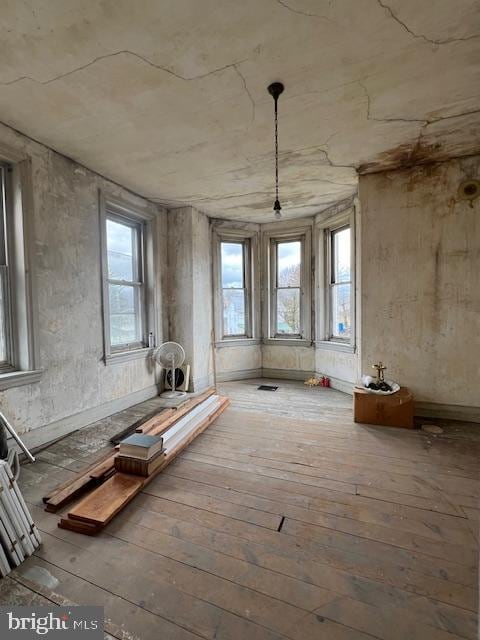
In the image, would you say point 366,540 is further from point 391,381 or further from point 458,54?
point 458,54

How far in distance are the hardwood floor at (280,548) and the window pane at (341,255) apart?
8.26 ft

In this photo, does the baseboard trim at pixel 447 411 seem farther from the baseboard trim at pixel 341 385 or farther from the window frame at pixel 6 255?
the window frame at pixel 6 255

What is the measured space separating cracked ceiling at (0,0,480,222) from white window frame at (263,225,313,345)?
5.63 ft

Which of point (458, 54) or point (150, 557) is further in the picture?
point (458, 54)

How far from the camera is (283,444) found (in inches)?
102

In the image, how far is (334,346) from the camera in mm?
4305

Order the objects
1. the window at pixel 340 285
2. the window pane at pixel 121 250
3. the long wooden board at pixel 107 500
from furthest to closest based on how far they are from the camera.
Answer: the window at pixel 340 285 < the window pane at pixel 121 250 < the long wooden board at pixel 107 500

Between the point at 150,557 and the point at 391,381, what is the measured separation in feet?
9.46

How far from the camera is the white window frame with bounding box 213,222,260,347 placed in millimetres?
4865

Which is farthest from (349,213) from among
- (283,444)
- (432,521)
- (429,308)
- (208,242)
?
(432,521)

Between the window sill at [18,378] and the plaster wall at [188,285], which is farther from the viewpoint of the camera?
the plaster wall at [188,285]

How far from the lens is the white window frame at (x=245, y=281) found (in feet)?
16.0

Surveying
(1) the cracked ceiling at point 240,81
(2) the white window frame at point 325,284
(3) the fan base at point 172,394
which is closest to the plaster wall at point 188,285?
(3) the fan base at point 172,394

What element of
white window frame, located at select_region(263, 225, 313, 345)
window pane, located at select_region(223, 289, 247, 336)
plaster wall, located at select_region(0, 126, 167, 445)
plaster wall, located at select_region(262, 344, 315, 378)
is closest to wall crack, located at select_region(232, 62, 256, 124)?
plaster wall, located at select_region(0, 126, 167, 445)
